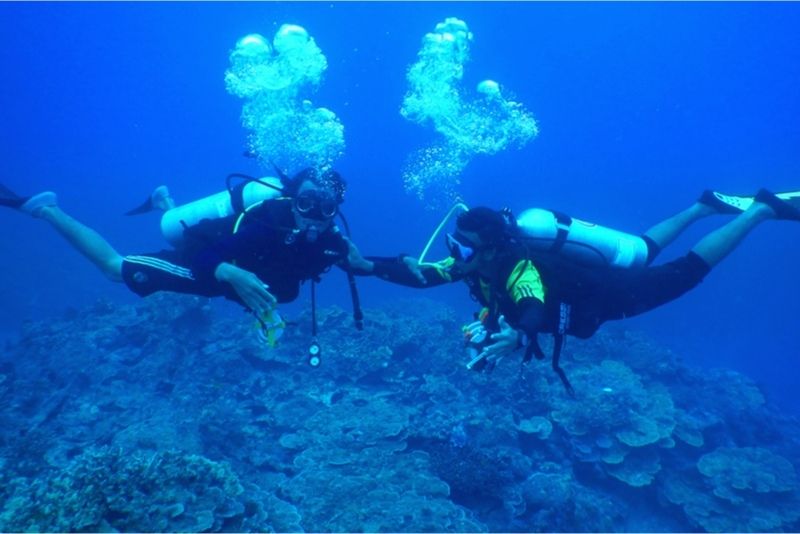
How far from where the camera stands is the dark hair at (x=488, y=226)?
4766 millimetres

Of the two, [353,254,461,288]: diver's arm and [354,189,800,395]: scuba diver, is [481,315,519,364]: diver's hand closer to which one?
[354,189,800,395]: scuba diver

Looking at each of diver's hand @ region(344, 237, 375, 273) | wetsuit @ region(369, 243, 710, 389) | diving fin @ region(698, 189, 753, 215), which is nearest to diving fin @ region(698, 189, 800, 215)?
diving fin @ region(698, 189, 753, 215)

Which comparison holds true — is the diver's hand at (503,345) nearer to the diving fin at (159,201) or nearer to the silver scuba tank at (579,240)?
→ the silver scuba tank at (579,240)

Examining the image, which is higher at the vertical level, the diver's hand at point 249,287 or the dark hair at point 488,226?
the dark hair at point 488,226

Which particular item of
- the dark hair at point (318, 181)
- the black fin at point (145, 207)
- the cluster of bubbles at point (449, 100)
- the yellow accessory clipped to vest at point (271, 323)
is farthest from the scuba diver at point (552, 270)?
the cluster of bubbles at point (449, 100)

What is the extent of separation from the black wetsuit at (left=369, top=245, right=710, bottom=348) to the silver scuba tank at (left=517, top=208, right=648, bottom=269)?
12 cm

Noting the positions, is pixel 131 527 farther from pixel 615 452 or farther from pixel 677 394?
pixel 677 394

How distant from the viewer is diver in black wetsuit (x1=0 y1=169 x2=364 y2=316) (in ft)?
15.3

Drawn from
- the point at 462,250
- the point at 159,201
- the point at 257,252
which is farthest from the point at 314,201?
the point at 159,201

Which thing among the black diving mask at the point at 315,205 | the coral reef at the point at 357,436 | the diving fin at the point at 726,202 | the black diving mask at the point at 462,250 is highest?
the diving fin at the point at 726,202

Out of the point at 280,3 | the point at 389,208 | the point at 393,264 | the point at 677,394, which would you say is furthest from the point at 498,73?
the point at 393,264

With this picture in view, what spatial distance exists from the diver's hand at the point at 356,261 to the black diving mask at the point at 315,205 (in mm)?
601

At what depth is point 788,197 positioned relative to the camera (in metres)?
6.67

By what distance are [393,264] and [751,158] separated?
126 meters
